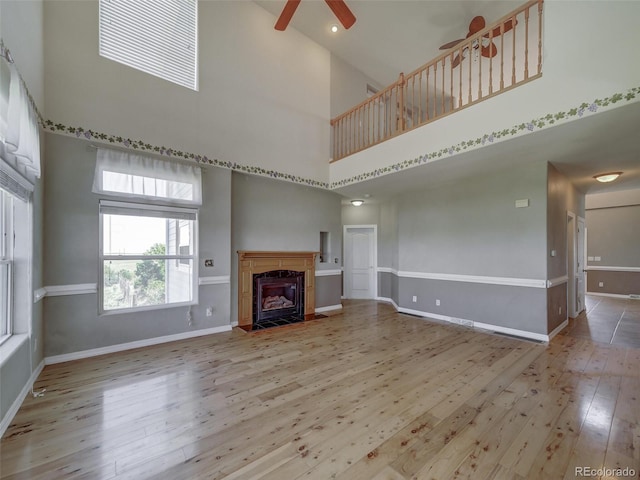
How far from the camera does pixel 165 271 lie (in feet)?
12.9

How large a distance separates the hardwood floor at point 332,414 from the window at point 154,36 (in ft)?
12.8

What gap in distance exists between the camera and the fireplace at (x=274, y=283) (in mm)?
4742

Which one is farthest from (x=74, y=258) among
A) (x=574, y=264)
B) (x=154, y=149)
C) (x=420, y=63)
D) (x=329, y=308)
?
(x=574, y=264)

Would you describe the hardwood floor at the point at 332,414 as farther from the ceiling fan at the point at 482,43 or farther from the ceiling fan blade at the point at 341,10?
the ceiling fan blade at the point at 341,10

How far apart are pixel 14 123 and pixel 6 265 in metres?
1.28

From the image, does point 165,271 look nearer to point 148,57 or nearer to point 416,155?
point 148,57

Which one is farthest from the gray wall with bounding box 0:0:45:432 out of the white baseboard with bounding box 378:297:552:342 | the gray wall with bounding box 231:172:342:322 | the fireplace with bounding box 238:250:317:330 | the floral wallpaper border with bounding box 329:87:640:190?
the white baseboard with bounding box 378:297:552:342

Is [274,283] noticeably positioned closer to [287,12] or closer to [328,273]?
[328,273]

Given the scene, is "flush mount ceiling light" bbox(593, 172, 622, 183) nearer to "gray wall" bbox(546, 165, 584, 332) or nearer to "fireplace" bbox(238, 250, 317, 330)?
"gray wall" bbox(546, 165, 584, 332)

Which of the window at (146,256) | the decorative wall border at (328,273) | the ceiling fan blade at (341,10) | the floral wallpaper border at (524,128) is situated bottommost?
the decorative wall border at (328,273)

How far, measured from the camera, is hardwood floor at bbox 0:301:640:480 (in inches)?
67.0

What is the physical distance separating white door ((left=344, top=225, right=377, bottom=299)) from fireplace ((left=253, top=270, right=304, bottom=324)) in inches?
89.0

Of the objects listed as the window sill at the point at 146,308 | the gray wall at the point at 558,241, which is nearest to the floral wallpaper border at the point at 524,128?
the gray wall at the point at 558,241

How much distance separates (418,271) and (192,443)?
4.73 metres
